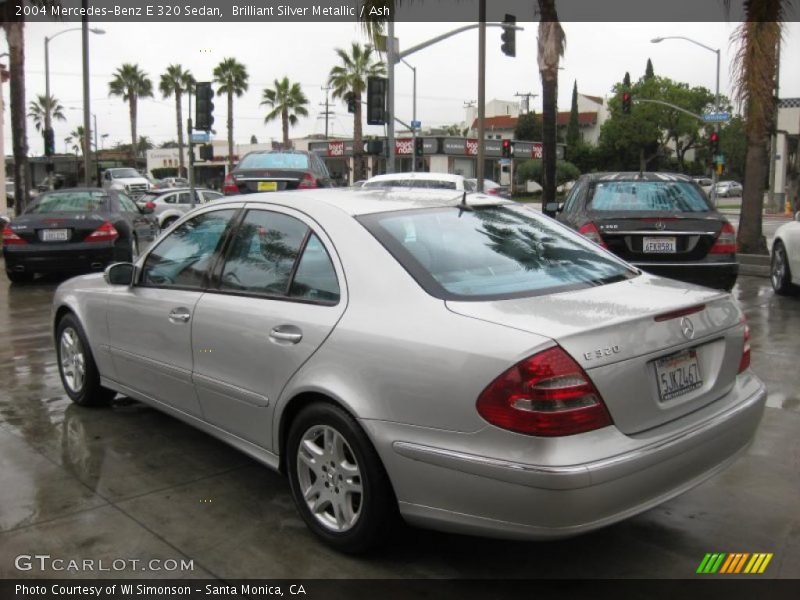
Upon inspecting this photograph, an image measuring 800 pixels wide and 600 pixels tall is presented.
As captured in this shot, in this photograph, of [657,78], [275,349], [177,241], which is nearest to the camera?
[275,349]

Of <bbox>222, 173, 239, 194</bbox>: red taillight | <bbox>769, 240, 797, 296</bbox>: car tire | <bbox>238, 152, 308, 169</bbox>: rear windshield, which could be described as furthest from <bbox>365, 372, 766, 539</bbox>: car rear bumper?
<bbox>238, 152, 308, 169</bbox>: rear windshield

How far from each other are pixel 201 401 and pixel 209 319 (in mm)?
450

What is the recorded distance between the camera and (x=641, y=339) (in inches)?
120

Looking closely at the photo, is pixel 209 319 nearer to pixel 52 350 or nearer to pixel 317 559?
pixel 317 559

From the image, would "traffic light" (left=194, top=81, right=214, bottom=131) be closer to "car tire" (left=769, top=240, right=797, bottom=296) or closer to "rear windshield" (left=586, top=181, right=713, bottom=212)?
"rear windshield" (left=586, top=181, right=713, bottom=212)

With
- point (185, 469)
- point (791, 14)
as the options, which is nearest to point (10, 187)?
point (791, 14)

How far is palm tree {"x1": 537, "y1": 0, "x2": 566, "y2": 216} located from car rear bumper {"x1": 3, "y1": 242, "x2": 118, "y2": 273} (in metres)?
9.82

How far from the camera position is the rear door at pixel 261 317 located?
356 cm

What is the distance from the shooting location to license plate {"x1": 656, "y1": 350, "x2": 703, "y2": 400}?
3.11 metres

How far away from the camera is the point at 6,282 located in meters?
12.8

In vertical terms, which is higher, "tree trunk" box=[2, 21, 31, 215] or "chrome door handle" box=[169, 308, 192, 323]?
"tree trunk" box=[2, 21, 31, 215]

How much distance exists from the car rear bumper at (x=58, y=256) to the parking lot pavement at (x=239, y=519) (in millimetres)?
6926

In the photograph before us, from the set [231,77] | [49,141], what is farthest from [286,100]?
[49,141]

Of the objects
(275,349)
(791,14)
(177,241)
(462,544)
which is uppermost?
(791,14)
